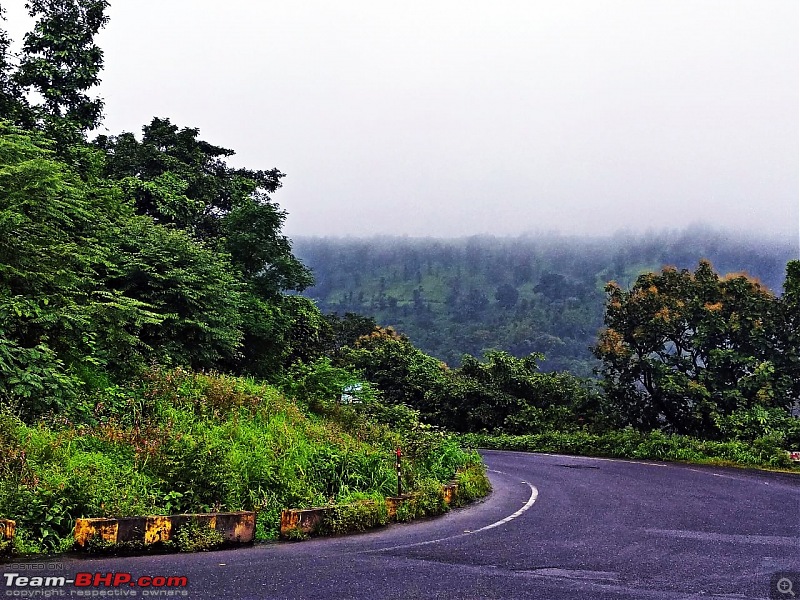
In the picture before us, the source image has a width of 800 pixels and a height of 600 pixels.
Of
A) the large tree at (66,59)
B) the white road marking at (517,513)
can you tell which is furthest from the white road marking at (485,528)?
the large tree at (66,59)

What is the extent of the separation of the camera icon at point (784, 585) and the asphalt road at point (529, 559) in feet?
0.07

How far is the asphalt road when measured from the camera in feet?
17.4

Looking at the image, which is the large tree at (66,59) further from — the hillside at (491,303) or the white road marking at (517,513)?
the hillside at (491,303)

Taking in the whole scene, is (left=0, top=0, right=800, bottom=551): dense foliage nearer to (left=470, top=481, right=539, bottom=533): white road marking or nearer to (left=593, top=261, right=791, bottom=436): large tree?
(left=593, top=261, right=791, bottom=436): large tree

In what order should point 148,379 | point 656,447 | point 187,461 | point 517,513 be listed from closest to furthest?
point 187,461 < point 517,513 < point 148,379 < point 656,447

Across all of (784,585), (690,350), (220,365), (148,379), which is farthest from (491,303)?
(784,585)

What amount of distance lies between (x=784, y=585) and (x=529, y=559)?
2.30m

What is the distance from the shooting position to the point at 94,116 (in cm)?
2625

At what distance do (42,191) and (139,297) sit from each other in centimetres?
327

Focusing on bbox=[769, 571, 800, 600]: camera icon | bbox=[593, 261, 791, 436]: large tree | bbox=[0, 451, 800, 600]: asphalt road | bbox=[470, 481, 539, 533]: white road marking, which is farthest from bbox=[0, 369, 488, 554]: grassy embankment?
bbox=[593, 261, 791, 436]: large tree

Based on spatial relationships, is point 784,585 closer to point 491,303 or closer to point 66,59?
point 66,59

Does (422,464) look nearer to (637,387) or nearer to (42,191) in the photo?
(42,191)

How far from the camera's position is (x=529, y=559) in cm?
655

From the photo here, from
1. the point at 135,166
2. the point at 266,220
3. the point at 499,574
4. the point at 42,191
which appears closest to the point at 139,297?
the point at 42,191
